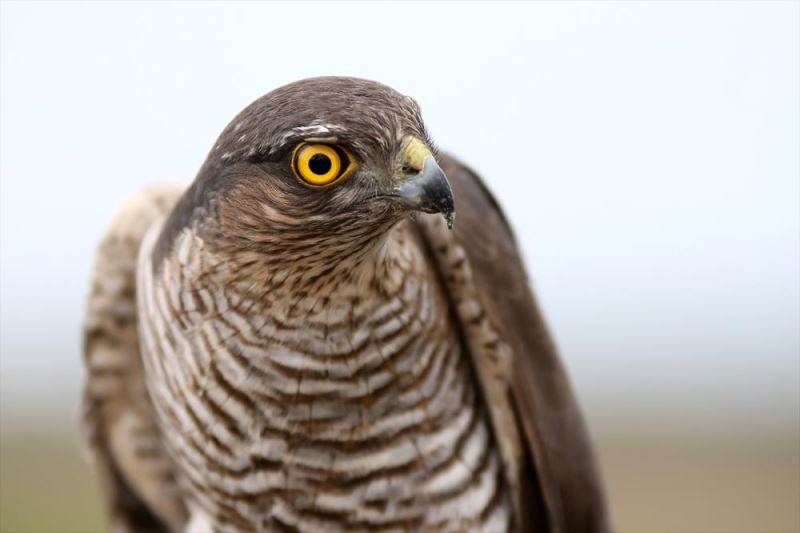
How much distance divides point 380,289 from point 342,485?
814 mm

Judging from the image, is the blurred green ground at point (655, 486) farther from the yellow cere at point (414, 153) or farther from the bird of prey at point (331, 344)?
the yellow cere at point (414, 153)

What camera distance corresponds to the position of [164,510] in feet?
17.2

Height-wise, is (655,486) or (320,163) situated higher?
(320,163)

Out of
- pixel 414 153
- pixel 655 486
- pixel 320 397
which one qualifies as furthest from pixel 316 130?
pixel 655 486

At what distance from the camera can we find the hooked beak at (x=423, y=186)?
133 inches

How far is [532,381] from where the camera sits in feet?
15.3

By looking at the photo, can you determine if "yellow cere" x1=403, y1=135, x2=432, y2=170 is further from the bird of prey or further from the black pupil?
the black pupil

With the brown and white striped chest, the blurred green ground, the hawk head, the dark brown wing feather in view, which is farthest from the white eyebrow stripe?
the blurred green ground

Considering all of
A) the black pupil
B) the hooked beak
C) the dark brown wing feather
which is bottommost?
the dark brown wing feather

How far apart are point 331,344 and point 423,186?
82cm

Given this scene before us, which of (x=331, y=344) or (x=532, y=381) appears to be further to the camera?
(x=532, y=381)

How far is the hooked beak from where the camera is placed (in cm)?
338

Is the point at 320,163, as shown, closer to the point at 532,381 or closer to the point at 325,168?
the point at 325,168

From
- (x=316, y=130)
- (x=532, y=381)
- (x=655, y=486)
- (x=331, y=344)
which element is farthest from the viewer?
(x=655, y=486)
